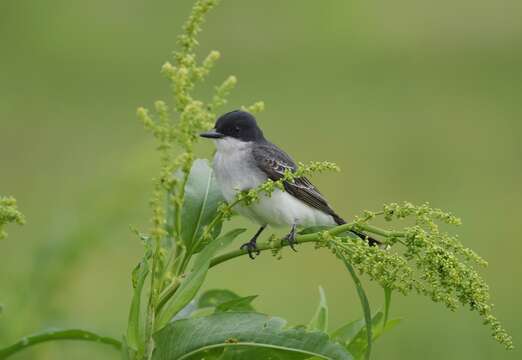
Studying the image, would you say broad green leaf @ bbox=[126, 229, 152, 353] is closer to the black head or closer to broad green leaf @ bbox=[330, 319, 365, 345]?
broad green leaf @ bbox=[330, 319, 365, 345]

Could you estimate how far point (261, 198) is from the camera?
5.41 m

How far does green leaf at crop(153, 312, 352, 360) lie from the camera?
10.1ft

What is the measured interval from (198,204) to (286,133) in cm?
1465

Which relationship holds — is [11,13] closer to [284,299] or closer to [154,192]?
[284,299]

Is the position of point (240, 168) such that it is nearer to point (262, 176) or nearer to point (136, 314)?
point (262, 176)

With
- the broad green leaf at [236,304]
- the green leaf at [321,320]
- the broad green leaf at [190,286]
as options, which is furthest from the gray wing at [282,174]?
the broad green leaf at [190,286]

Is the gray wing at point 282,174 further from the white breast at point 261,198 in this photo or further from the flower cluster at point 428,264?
the flower cluster at point 428,264

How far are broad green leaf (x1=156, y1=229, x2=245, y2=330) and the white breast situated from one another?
1.98 metres

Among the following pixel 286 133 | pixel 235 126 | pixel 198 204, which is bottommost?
pixel 198 204

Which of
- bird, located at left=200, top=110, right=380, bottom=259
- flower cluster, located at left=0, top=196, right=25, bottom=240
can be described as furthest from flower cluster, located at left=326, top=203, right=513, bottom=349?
bird, located at left=200, top=110, right=380, bottom=259

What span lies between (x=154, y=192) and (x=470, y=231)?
11184 mm

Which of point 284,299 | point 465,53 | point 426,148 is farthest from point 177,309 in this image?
point 465,53

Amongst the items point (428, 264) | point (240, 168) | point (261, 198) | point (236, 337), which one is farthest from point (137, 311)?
point (240, 168)

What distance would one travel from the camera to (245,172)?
18.8 ft
